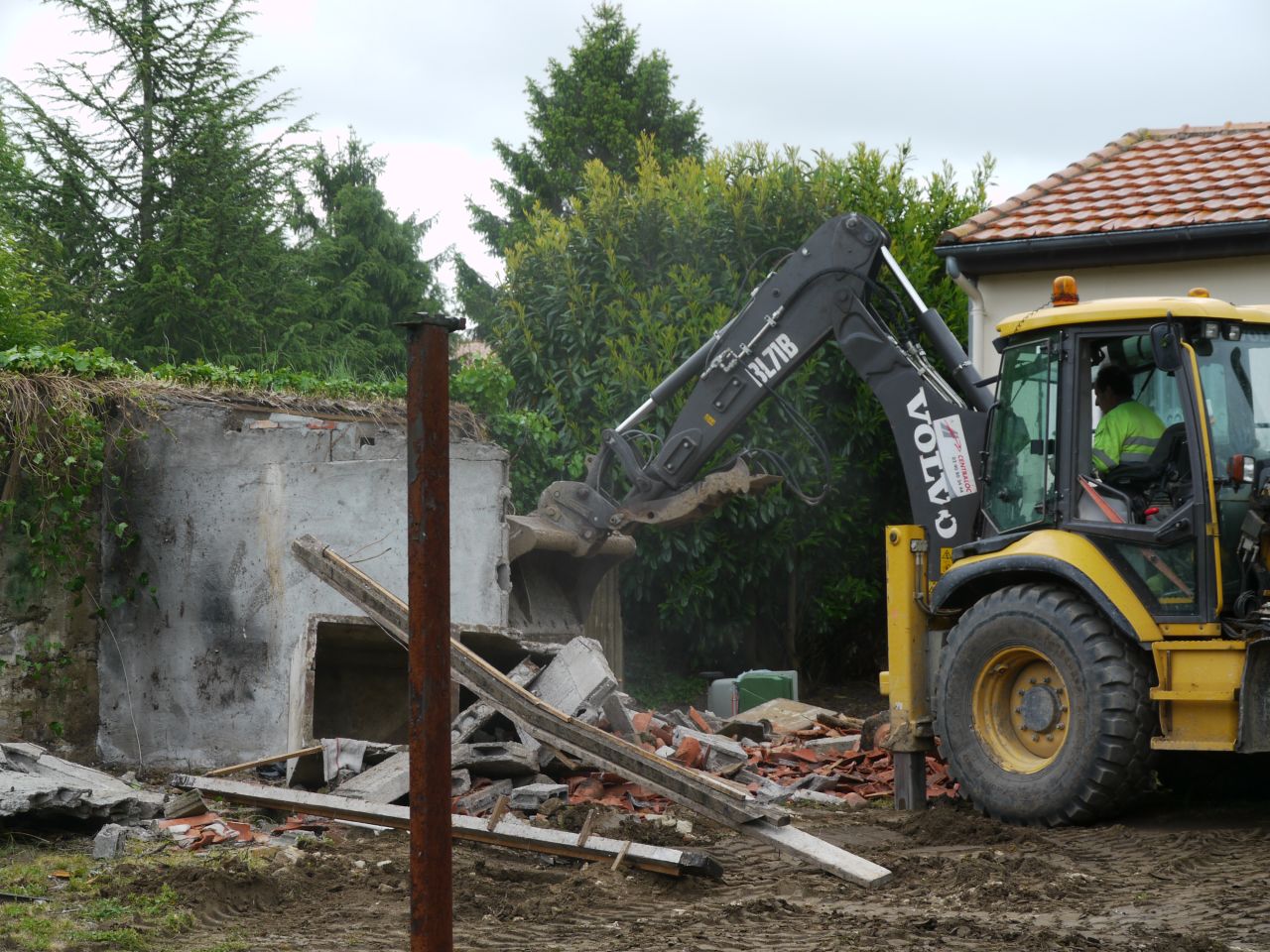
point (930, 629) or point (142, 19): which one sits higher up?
point (142, 19)

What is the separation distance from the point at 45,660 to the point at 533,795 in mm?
3727

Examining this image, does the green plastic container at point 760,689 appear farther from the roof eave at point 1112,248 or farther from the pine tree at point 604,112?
the pine tree at point 604,112

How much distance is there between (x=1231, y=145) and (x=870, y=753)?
24.9ft

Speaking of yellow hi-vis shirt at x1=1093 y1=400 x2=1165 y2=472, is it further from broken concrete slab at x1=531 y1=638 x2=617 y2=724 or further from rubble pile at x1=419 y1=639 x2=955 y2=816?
broken concrete slab at x1=531 y1=638 x2=617 y2=724

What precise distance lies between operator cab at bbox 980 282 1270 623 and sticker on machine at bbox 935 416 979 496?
2.51 feet

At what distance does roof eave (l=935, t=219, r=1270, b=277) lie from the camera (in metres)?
11.3

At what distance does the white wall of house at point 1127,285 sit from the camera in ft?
37.7

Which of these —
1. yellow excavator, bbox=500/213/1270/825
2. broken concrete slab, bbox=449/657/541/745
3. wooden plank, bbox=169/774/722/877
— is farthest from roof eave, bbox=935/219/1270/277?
wooden plank, bbox=169/774/722/877

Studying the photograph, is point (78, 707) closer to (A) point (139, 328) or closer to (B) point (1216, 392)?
(B) point (1216, 392)

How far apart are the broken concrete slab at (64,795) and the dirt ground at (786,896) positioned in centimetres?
91

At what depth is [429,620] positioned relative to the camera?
3.12m

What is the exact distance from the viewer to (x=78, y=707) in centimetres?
947

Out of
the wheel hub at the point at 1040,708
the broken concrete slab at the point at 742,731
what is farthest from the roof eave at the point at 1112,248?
the wheel hub at the point at 1040,708

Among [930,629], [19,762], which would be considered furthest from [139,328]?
[930,629]
